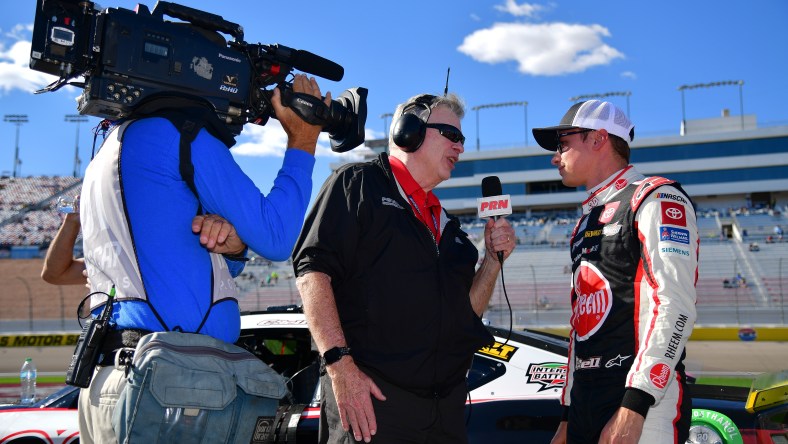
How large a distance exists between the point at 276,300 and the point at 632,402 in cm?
2551

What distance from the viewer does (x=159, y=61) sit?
1.65 m

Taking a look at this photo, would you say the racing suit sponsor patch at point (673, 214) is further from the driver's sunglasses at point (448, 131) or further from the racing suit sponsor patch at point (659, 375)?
the driver's sunglasses at point (448, 131)

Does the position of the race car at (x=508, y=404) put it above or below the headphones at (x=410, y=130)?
below

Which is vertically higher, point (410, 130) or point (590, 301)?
point (410, 130)

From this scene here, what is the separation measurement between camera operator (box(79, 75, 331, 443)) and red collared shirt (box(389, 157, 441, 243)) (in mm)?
793

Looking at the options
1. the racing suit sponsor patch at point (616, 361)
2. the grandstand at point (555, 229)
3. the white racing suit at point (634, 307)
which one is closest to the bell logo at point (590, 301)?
the white racing suit at point (634, 307)

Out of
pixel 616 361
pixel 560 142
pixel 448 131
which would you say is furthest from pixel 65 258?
pixel 616 361

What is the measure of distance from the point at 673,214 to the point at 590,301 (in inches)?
17.4

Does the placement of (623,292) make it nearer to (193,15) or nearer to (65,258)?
(193,15)

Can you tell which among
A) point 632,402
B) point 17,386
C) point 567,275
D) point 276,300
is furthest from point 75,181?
point 632,402

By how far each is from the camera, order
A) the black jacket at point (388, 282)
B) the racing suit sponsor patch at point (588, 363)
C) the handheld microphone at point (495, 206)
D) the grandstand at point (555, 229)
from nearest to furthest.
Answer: the black jacket at point (388, 282) → the racing suit sponsor patch at point (588, 363) → the handheld microphone at point (495, 206) → the grandstand at point (555, 229)

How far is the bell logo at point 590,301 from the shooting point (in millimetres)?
2227

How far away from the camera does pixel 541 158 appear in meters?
60.5

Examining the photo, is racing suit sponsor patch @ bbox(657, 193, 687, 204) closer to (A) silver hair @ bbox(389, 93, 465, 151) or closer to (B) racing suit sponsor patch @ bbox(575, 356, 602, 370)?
(B) racing suit sponsor patch @ bbox(575, 356, 602, 370)
